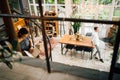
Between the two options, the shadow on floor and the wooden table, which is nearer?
the shadow on floor

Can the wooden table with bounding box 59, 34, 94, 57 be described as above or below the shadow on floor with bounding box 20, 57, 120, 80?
below

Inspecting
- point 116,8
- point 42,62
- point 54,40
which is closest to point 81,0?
point 116,8

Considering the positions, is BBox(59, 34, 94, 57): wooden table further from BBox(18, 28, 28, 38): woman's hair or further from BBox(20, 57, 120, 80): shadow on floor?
BBox(20, 57, 120, 80): shadow on floor

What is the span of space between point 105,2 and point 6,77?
5.49 m

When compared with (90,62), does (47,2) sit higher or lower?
higher

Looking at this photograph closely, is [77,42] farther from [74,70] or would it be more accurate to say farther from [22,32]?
[74,70]

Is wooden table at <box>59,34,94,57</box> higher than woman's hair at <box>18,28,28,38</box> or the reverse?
the reverse

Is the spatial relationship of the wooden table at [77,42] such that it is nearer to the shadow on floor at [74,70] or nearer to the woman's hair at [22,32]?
the woman's hair at [22,32]

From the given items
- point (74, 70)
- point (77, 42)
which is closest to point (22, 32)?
point (77, 42)

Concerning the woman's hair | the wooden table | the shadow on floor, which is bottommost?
the wooden table

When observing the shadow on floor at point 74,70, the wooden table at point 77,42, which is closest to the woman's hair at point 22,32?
the wooden table at point 77,42

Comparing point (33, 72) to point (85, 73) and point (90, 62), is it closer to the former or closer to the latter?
point (85, 73)

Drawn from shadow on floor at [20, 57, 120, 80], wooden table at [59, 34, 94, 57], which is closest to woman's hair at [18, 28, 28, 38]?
wooden table at [59, 34, 94, 57]

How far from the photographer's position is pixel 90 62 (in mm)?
4793
